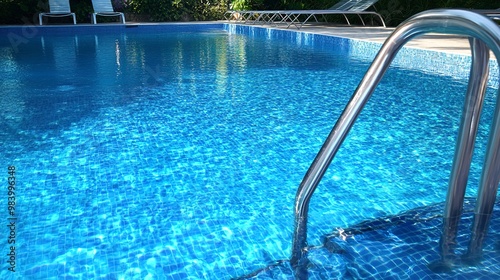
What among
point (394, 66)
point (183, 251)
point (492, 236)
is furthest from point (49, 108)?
point (394, 66)

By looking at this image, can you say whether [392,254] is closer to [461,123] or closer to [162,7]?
[461,123]

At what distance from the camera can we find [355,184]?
9.84 ft

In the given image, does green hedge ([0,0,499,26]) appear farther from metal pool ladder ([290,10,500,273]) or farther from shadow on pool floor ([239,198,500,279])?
metal pool ladder ([290,10,500,273])

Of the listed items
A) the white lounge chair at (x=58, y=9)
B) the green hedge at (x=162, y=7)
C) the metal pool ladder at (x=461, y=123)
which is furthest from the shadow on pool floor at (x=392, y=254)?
the white lounge chair at (x=58, y=9)

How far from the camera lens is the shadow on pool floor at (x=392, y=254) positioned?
1.64m

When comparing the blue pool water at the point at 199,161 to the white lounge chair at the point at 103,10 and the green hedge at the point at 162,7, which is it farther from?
the green hedge at the point at 162,7

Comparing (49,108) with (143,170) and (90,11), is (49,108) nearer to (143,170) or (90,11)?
(143,170)

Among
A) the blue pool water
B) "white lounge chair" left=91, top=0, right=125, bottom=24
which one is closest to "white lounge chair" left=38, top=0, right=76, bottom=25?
"white lounge chair" left=91, top=0, right=125, bottom=24

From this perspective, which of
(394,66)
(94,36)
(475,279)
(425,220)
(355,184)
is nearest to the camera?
(475,279)

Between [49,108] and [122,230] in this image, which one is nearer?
[122,230]

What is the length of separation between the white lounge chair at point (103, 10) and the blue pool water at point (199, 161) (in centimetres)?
806

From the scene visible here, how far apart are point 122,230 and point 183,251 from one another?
0.42 meters

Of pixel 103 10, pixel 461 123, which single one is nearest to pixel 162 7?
pixel 103 10

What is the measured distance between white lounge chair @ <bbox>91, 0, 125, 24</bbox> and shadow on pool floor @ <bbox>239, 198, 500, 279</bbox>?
45.9 feet
